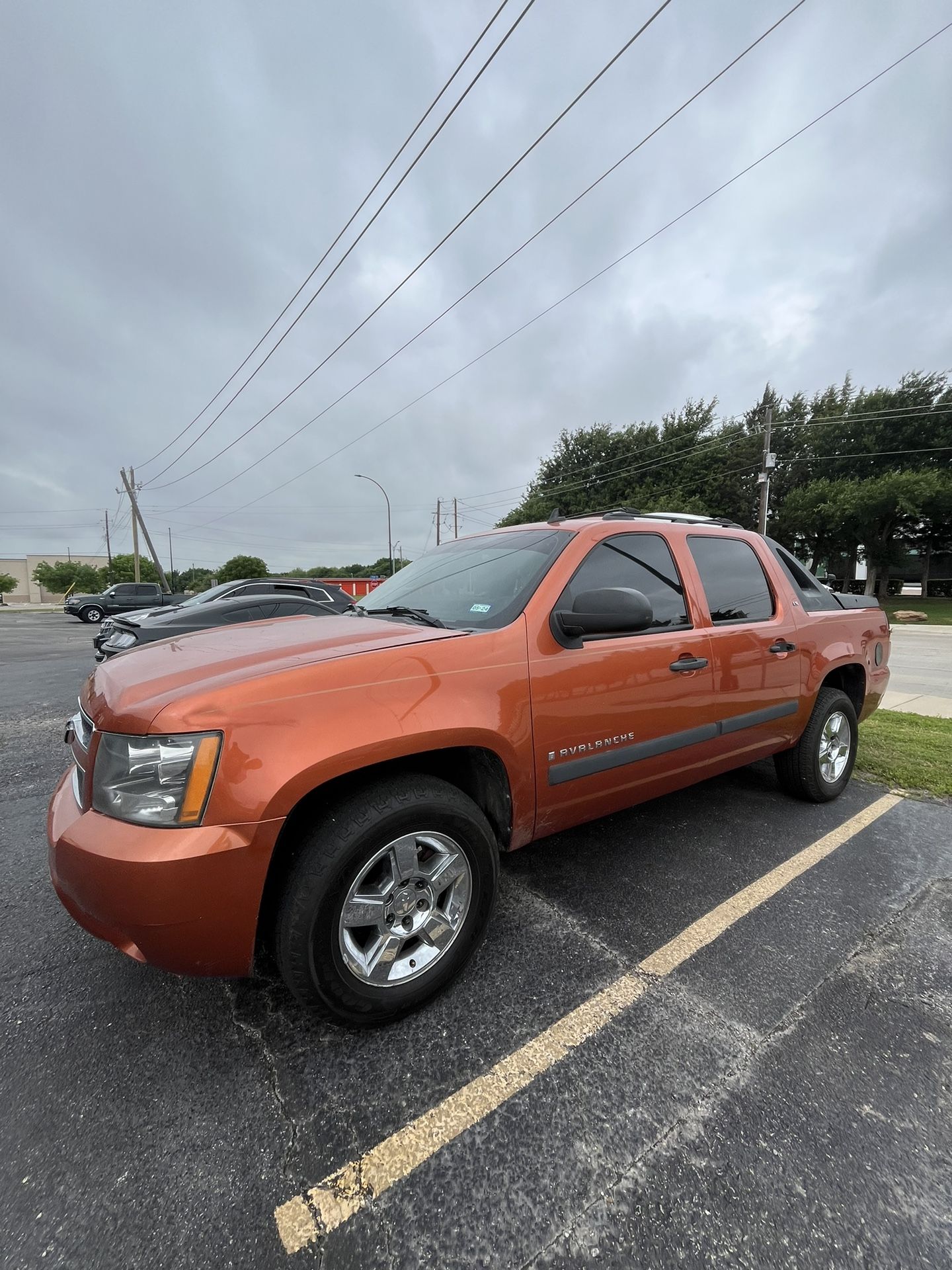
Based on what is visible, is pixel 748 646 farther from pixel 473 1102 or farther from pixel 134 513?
pixel 134 513

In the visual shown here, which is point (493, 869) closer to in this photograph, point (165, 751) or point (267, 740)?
point (267, 740)

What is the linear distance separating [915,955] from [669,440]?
4212 centimetres

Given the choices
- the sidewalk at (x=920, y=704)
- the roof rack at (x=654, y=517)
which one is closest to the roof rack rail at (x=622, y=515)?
the roof rack at (x=654, y=517)

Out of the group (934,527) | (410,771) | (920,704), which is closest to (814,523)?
(934,527)

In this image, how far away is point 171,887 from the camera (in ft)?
4.86

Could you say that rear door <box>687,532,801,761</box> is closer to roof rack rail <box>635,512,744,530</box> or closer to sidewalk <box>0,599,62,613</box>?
roof rack rail <box>635,512,744,530</box>

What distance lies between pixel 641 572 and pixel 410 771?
1538mm

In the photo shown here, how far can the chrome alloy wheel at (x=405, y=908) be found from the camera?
1767mm

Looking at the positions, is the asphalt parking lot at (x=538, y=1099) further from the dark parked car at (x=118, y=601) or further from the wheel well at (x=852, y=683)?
the dark parked car at (x=118, y=601)

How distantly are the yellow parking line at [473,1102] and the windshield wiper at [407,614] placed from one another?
1.50 meters

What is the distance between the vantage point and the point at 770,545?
3.70 meters

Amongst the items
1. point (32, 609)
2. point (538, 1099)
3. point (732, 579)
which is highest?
point (732, 579)

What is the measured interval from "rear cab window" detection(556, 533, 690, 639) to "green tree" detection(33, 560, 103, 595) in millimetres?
79532

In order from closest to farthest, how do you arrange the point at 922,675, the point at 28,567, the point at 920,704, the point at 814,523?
the point at 920,704 < the point at 922,675 < the point at 814,523 < the point at 28,567
